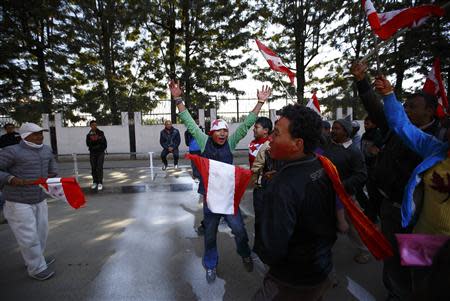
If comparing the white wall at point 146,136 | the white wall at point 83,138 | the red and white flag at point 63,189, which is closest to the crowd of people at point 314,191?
the red and white flag at point 63,189

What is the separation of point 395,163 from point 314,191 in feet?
4.18

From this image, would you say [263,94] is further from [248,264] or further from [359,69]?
[248,264]

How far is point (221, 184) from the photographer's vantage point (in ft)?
8.99

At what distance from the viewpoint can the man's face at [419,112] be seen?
2.29 metres

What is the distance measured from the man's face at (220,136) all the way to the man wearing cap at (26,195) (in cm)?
199

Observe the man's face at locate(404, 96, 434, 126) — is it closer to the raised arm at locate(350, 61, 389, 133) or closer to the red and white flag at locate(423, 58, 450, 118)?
the raised arm at locate(350, 61, 389, 133)

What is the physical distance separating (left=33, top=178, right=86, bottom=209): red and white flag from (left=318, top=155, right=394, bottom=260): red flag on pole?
8.97 ft

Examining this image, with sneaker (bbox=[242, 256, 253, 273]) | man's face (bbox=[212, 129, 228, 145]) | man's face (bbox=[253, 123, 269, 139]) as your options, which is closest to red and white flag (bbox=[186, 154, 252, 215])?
man's face (bbox=[212, 129, 228, 145])

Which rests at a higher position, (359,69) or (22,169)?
(359,69)

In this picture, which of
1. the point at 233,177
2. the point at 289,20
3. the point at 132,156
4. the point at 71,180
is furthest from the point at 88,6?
the point at 233,177

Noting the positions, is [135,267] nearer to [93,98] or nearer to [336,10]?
[93,98]

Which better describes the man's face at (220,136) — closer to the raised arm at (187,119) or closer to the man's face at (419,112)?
the raised arm at (187,119)

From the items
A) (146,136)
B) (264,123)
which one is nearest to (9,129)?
(264,123)

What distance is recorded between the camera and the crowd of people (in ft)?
4.77
